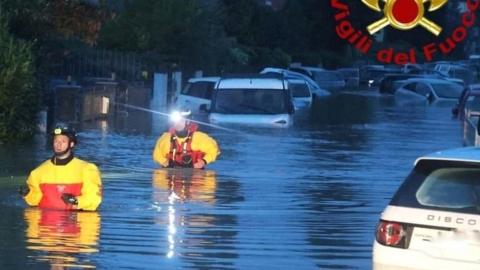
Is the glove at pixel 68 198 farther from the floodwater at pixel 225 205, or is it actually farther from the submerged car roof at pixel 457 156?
the submerged car roof at pixel 457 156

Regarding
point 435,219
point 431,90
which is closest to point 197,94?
point 431,90

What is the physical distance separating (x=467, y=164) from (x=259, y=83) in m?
19.9

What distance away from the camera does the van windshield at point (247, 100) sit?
27.8 metres

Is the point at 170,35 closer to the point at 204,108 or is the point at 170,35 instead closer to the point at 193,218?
the point at 204,108

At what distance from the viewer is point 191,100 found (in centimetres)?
3450

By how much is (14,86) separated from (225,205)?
895 cm

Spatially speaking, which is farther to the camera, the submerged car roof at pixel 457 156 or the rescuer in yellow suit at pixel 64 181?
the rescuer in yellow suit at pixel 64 181

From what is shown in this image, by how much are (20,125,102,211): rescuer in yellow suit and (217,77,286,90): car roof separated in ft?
47.7

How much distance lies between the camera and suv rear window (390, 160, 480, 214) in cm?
803

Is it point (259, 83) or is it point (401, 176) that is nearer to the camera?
point (401, 176)

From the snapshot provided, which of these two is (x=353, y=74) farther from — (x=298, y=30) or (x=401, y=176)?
(x=401, y=176)

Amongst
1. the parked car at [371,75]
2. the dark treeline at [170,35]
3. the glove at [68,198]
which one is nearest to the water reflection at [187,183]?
the glove at [68,198]

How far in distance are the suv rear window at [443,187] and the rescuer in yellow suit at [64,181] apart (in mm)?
5115

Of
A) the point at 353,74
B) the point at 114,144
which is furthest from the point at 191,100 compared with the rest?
the point at 353,74
